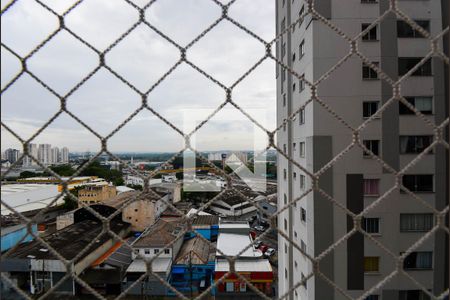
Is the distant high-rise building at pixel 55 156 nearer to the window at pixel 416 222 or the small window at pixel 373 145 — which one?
the small window at pixel 373 145

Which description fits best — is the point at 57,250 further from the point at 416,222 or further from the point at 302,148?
the point at 416,222

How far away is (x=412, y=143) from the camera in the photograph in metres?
0.85

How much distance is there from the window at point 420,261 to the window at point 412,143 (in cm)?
35

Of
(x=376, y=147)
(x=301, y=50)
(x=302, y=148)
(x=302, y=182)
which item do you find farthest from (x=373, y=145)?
(x=301, y=50)

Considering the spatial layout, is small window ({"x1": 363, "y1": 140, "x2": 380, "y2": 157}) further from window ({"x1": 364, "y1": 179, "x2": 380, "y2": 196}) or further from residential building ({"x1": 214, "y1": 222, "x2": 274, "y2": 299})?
residential building ({"x1": 214, "y1": 222, "x2": 274, "y2": 299})

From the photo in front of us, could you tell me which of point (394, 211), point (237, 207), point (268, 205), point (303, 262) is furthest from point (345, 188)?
point (237, 207)

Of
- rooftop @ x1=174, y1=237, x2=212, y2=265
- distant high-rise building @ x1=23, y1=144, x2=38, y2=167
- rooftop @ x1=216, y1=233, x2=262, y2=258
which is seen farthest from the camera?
rooftop @ x1=174, y1=237, x2=212, y2=265

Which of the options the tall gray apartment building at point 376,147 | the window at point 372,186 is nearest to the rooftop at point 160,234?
the tall gray apartment building at point 376,147

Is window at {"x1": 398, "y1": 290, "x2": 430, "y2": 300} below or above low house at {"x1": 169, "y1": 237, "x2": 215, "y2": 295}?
above

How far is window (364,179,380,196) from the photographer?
2.89ft

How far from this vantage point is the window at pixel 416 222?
881mm

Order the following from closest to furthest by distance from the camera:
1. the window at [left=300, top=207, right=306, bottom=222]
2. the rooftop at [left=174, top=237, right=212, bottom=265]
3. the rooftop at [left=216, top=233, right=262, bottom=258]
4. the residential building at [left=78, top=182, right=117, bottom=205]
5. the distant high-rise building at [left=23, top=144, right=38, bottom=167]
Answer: the distant high-rise building at [left=23, top=144, right=38, bottom=167] < the residential building at [left=78, top=182, right=117, bottom=205] < the window at [left=300, top=207, right=306, bottom=222] < the rooftop at [left=216, top=233, right=262, bottom=258] < the rooftop at [left=174, top=237, right=212, bottom=265]

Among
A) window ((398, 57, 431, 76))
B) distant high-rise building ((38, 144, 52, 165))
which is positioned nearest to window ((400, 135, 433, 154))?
window ((398, 57, 431, 76))

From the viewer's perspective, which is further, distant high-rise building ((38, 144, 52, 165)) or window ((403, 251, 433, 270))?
window ((403, 251, 433, 270))
